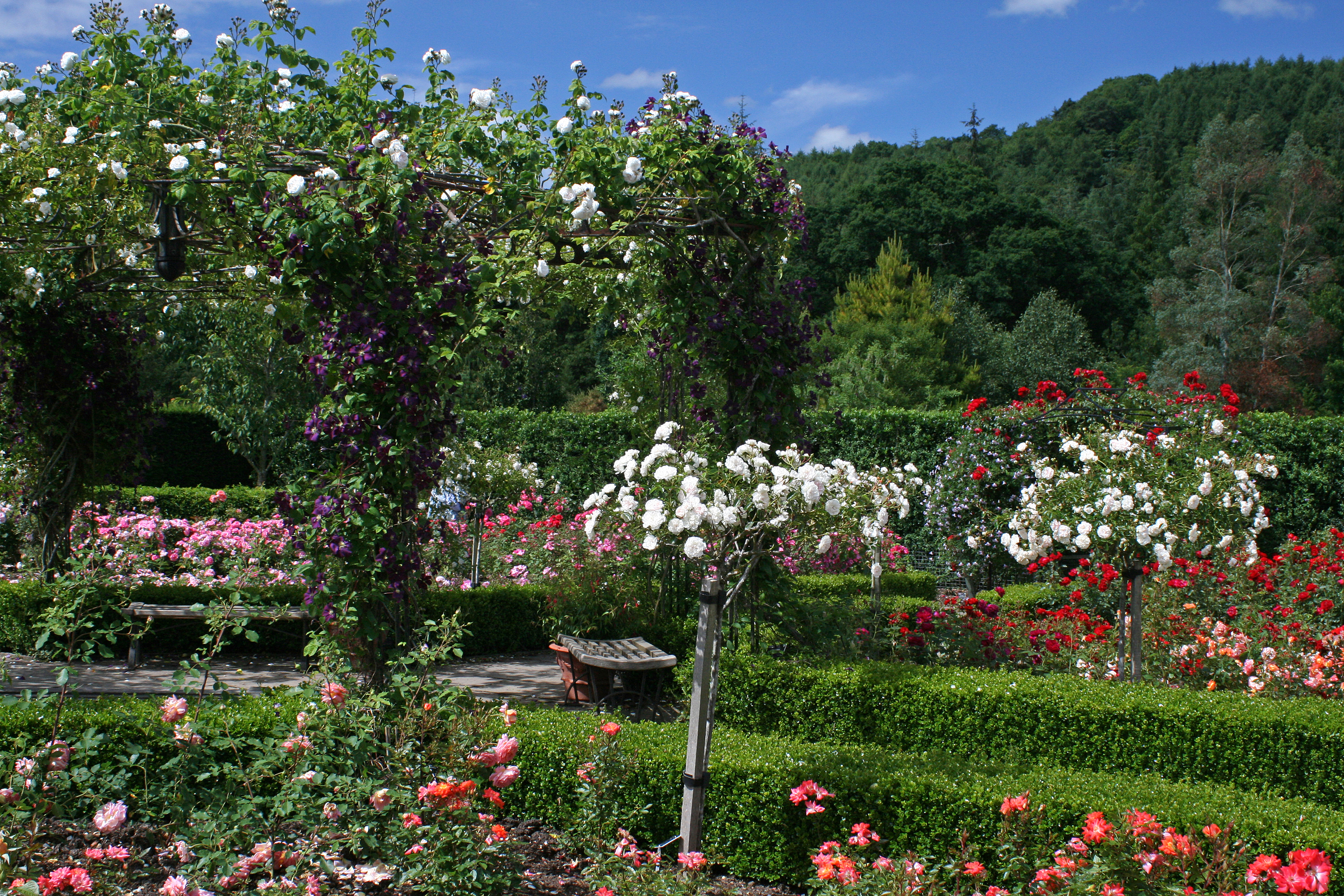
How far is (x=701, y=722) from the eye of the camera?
128 inches

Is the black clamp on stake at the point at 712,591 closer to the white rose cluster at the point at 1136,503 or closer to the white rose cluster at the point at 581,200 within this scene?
the white rose cluster at the point at 581,200

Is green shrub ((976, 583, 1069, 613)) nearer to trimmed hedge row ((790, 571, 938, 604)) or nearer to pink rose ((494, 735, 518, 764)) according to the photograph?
trimmed hedge row ((790, 571, 938, 604))

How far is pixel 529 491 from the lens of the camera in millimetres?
9656

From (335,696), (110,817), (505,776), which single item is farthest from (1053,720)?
(110,817)

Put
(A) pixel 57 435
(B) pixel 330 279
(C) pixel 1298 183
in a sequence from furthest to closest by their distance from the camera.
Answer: (C) pixel 1298 183
(A) pixel 57 435
(B) pixel 330 279

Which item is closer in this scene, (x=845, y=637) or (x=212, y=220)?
(x=212, y=220)

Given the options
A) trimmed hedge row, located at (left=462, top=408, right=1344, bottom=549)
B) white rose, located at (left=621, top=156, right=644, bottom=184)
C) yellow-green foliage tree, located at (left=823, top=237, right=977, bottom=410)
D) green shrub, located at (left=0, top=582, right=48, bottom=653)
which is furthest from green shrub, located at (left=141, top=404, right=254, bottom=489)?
white rose, located at (left=621, top=156, right=644, bottom=184)

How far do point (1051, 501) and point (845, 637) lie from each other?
1464 millimetres

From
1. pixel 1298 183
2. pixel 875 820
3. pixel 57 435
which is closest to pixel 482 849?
pixel 875 820

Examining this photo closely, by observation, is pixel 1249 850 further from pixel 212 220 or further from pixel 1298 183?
pixel 1298 183

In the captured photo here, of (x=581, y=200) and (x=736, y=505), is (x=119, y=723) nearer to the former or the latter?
(x=736, y=505)

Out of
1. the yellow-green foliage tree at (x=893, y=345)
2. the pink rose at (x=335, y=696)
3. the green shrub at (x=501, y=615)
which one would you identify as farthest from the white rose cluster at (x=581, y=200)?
the yellow-green foliage tree at (x=893, y=345)

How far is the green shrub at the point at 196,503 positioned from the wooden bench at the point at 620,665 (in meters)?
4.60

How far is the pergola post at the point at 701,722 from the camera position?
3.22 m
